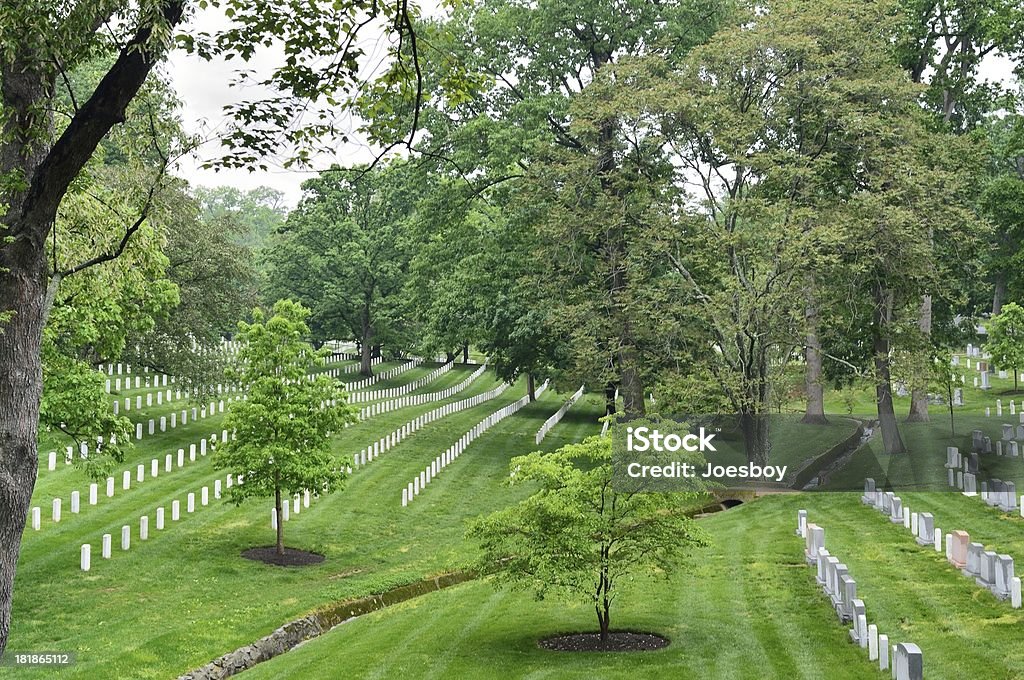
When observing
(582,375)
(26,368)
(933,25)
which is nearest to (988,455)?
(582,375)

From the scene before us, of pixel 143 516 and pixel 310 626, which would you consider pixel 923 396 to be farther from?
pixel 143 516

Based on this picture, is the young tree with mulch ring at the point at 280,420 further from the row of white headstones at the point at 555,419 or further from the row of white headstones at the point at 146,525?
the row of white headstones at the point at 555,419

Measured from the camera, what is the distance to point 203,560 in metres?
28.3

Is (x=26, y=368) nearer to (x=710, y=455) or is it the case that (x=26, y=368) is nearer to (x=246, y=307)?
(x=710, y=455)

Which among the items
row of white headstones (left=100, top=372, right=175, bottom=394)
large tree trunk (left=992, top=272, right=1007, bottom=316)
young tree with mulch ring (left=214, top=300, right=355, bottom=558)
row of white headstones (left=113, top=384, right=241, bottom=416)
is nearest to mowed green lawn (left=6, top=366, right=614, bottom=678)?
young tree with mulch ring (left=214, top=300, right=355, bottom=558)

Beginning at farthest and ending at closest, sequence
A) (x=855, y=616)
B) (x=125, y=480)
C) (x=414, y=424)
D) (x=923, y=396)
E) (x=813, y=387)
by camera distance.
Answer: (x=414, y=424), (x=813, y=387), (x=923, y=396), (x=125, y=480), (x=855, y=616)

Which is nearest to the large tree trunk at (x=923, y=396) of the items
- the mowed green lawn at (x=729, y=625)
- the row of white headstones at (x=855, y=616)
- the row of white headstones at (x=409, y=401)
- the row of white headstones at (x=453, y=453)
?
the row of white headstones at (x=453, y=453)

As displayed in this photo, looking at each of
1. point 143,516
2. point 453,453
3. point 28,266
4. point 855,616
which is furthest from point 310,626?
point 453,453

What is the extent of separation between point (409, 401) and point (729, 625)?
138 ft

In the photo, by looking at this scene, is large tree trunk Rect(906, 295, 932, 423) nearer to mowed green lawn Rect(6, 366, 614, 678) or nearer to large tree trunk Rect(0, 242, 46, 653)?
mowed green lawn Rect(6, 366, 614, 678)

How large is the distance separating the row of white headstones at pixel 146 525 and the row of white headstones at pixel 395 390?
682 inches

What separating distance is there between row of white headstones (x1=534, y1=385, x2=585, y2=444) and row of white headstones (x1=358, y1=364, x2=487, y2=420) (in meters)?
8.05

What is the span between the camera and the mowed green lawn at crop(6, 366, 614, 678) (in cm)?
2123

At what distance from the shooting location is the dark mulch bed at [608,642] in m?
19.1
